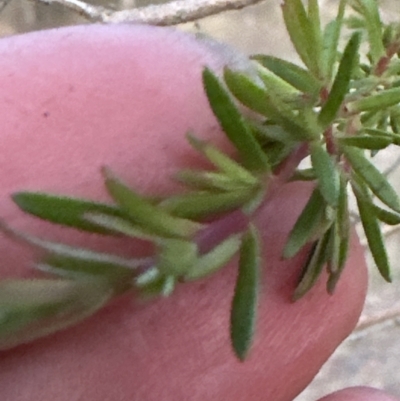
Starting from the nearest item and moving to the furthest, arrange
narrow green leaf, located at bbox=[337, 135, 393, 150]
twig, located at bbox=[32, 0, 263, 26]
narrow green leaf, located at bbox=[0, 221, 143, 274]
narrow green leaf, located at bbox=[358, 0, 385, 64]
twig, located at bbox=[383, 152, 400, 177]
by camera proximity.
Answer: narrow green leaf, located at bbox=[0, 221, 143, 274] < narrow green leaf, located at bbox=[337, 135, 393, 150] < narrow green leaf, located at bbox=[358, 0, 385, 64] < twig, located at bbox=[383, 152, 400, 177] < twig, located at bbox=[32, 0, 263, 26]

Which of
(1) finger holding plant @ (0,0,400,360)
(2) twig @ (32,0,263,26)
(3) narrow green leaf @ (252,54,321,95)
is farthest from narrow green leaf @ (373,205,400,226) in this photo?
(2) twig @ (32,0,263,26)

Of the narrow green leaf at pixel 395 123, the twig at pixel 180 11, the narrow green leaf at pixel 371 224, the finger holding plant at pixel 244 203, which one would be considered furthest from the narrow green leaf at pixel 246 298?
the twig at pixel 180 11

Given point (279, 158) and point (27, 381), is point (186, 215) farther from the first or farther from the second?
point (27, 381)

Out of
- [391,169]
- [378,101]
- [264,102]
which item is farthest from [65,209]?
[391,169]

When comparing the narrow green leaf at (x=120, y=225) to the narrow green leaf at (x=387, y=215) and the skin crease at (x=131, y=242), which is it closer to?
the skin crease at (x=131, y=242)

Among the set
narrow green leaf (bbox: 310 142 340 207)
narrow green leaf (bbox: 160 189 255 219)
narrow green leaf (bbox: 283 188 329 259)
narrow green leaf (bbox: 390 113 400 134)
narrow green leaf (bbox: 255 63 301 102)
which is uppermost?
narrow green leaf (bbox: 255 63 301 102)

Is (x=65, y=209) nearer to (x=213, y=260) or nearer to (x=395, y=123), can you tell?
(x=213, y=260)

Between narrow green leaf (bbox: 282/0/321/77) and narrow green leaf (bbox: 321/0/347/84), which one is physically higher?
narrow green leaf (bbox: 282/0/321/77)

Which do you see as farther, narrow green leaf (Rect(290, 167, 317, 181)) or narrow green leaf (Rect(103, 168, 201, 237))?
narrow green leaf (Rect(290, 167, 317, 181))

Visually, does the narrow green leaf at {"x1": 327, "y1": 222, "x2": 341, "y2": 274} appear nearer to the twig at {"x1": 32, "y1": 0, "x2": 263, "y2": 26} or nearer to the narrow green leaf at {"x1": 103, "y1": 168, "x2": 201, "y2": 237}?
the narrow green leaf at {"x1": 103, "y1": 168, "x2": 201, "y2": 237}
